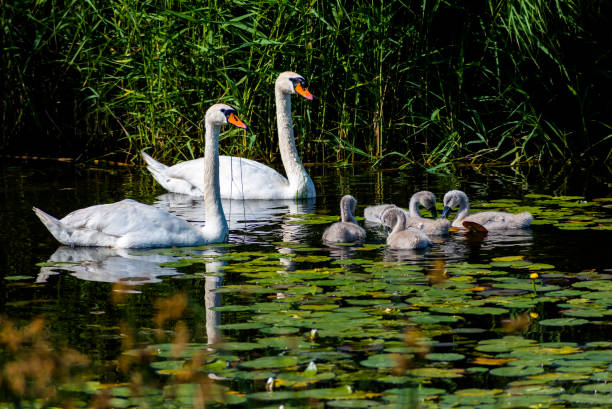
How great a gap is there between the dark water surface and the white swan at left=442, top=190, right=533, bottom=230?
145 millimetres

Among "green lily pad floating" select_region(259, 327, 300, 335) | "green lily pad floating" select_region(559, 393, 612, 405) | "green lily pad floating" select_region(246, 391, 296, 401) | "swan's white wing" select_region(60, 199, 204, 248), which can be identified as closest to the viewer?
"green lily pad floating" select_region(559, 393, 612, 405)

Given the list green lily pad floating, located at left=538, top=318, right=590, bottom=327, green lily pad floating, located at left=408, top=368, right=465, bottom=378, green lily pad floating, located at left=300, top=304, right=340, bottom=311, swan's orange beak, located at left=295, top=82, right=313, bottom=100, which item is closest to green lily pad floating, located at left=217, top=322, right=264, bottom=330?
green lily pad floating, located at left=300, top=304, right=340, bottom=311

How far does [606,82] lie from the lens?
1328 centimetres

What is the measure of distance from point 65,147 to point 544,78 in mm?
6332

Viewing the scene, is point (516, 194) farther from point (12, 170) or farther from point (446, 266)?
point (12, 170)

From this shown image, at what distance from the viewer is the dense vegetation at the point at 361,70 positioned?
12.4 meters

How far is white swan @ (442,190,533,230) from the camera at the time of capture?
8875mm

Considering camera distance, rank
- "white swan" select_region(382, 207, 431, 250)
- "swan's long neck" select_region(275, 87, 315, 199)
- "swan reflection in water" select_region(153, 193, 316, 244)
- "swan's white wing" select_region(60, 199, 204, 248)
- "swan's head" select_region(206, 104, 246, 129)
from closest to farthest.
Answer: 1. "white swan" select_region(382, 207, 431, 250)
2. "swan's white wing" select_region(60, 199, 204, 248)
3. "swan's head" select_region(206, 104, 246, 129)
4. "swan reflection in water" select_region(153, 193, 316, 244)
5. "swan's long neck" select_region(275, 87, 315, 199)

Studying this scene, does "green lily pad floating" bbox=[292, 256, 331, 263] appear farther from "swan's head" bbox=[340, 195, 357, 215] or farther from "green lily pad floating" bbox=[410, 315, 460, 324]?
"green lily pad floating" bbox=[410, 315, 460, 324]

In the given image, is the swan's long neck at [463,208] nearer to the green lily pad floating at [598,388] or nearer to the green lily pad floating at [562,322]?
the green lily pad floating at [562,322]

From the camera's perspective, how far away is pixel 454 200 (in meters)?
9.33

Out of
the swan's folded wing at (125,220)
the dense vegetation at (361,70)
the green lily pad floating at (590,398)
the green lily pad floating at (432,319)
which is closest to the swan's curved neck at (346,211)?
the swan's folded wing at (125,220)

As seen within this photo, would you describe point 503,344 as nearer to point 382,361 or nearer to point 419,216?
point 382,361

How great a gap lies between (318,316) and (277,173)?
221 inches
